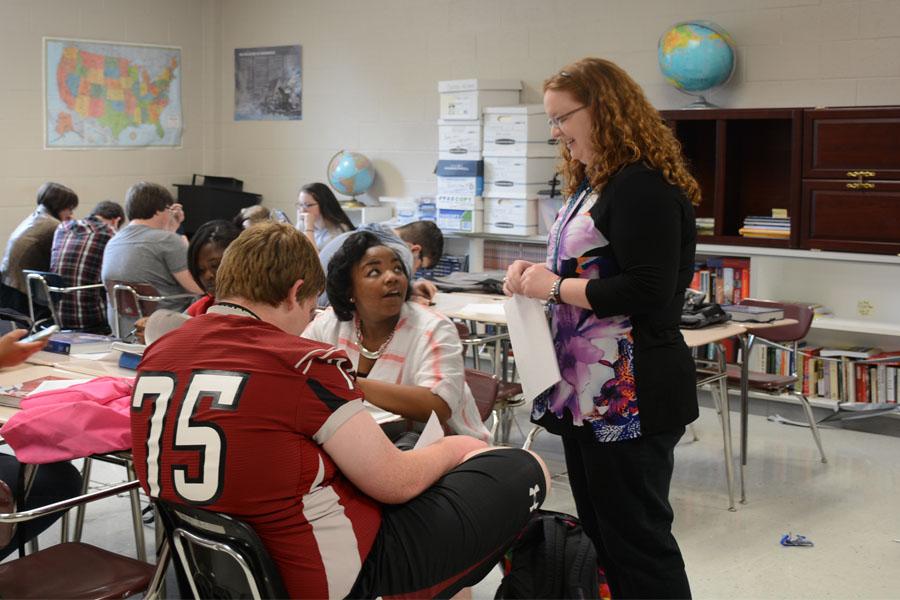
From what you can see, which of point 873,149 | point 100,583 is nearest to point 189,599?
point 100,583

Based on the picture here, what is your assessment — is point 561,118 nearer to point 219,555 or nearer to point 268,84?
point 219,555

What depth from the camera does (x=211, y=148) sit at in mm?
9031

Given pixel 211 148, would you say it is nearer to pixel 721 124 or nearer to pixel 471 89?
pixel 471 89

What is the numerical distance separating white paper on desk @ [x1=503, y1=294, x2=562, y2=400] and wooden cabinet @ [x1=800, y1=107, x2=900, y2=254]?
11.3 feet

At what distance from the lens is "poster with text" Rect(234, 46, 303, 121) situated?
839 cm

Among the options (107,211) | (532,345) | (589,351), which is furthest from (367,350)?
(107,211)

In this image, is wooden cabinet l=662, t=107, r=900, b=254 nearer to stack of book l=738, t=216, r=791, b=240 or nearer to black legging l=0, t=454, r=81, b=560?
stack of book l=738, t=216, r=791, b=240

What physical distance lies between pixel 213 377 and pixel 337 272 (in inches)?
47.6

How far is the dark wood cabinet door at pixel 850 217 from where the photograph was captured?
212 inches

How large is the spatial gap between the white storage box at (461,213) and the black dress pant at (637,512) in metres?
4.46

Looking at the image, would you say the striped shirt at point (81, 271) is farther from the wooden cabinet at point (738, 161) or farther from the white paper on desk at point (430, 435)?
the white paper on desk at point (430, 435)

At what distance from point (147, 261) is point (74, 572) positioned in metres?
3.13

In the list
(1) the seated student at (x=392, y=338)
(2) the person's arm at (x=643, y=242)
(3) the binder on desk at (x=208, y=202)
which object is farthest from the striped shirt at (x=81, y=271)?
(2) the person's arm at (x=643, y=242)

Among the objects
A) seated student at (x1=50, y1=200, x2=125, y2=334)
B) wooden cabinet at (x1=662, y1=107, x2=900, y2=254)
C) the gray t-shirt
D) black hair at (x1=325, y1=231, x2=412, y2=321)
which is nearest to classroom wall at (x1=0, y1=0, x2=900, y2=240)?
wooden cabinet at (x1=662, y1=107, x2=900, y2=254)
